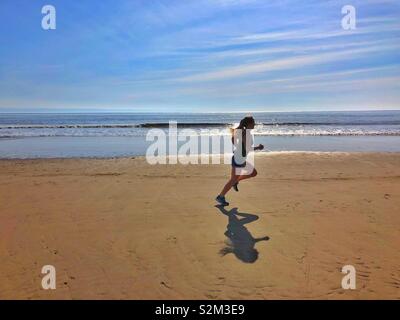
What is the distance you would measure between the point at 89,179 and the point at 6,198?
100 inches

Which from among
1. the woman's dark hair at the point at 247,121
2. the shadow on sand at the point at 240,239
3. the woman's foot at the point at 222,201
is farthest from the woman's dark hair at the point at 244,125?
the shadow on sand at the point at 240,239

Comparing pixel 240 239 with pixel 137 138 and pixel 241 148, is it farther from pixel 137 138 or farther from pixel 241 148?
pixel 137 138

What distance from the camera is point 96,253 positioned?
16.9 feet

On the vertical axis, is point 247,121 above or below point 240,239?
above

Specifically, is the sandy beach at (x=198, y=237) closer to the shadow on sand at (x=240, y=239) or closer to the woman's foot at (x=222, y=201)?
the shadow on sand at (x=240, y=239)

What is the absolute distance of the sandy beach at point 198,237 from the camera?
13.9 ft

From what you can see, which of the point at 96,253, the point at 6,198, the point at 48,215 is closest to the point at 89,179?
the point at 6,198

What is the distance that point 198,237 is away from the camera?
18.7 feet

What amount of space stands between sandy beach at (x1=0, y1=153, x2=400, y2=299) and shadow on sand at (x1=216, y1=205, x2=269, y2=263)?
2 centimetres

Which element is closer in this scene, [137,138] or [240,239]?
[240,239]

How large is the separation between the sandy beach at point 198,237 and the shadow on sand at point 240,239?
0.06 ft

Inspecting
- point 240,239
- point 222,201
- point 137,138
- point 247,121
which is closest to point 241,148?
point 247,121

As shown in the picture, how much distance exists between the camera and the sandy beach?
4.23m

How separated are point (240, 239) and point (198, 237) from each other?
0.64 metres
